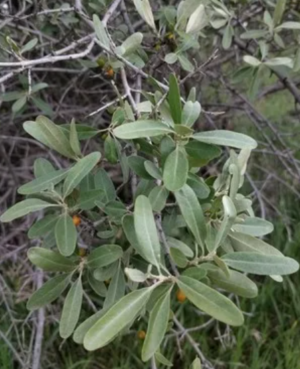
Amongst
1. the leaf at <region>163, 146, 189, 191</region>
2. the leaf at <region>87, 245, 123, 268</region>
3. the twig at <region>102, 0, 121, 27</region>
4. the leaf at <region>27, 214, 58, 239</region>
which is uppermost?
the twig at <region>102, 0, 121, 27</region>

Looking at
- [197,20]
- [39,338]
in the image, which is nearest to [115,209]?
[197,20]

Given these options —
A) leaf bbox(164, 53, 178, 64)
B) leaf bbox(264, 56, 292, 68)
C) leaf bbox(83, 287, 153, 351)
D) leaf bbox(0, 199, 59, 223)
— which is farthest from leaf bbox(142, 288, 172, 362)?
leaf bbox(264, 56, 292, 68)

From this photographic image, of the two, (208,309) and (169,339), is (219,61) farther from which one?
(208,309)

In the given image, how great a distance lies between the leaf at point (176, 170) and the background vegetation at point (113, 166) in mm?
495

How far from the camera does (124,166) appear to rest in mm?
1070

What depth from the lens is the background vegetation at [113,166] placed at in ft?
5.43

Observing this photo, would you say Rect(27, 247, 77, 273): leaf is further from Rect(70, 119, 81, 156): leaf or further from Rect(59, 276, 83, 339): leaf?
Rect(70, 119, 81, 156): leaf

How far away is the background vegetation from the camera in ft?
5.43

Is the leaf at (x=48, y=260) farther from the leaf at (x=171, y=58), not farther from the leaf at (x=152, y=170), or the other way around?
the leaf at (x=171, y=58)

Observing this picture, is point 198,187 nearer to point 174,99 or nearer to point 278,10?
point 174,99

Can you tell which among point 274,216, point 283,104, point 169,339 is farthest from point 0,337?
→ point 283,104

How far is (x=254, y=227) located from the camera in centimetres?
104

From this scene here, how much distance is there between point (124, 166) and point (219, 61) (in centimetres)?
137

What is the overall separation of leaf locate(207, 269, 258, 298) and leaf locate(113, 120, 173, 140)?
226mm
